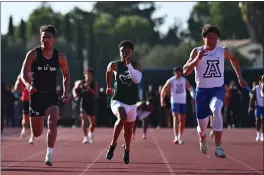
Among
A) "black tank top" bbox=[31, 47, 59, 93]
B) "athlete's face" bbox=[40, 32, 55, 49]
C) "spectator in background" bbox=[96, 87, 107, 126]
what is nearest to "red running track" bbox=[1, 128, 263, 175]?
"black tank top" bbox=[31, 47, 59, 93]

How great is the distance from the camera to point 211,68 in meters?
14.0

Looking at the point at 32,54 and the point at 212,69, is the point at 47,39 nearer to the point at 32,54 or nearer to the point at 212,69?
the point at 32,54

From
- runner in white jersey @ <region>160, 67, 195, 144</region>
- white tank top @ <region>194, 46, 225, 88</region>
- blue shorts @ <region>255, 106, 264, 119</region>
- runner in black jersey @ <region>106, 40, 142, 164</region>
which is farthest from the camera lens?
blue shorts @ <region>255, 106, 264, 119</region>

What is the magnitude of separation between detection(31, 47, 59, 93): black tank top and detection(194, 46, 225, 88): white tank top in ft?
8.25

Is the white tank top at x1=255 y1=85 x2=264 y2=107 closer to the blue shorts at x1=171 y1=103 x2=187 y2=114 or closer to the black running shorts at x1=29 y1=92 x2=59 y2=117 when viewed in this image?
the blue shorts at x1=171 y1=103 x2=187 y2=114

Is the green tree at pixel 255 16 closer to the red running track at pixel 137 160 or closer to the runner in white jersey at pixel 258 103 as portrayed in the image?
the runner in white jersey at pixel 258 103

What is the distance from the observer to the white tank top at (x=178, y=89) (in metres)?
23.3

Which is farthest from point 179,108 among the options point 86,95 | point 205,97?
point 205,97

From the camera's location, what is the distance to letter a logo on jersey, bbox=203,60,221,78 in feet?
46.0

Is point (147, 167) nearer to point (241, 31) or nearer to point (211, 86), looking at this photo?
point (211, 86)

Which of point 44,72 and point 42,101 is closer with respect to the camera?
point 44,72

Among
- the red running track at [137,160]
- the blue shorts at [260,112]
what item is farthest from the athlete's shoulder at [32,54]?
the blue shorts at [260,112]

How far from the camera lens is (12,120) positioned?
4075cm

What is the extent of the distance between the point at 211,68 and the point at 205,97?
0.58 meters
